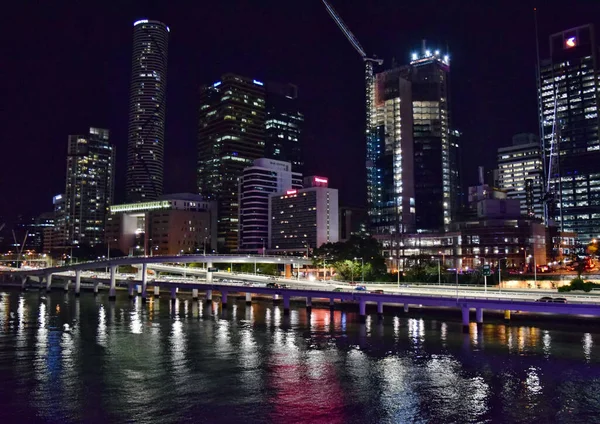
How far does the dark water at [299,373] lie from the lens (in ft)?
133

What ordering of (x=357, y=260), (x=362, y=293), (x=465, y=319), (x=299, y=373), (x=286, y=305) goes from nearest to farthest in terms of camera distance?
1. (x=299, y=373)
2. (x=465, y=319)
3. (x=362, y=293)
4. (x=286, y=305)
5. (x=357, y=260)

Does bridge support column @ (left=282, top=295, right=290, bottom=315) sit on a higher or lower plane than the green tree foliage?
lower

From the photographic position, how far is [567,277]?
13250 cm

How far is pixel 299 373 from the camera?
5291 cm

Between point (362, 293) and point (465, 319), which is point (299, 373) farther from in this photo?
point (362, 293)

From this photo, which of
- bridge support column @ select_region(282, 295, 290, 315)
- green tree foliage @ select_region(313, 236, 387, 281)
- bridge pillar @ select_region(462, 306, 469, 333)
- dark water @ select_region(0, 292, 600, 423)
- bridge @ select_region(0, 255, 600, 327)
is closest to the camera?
dark water @ select_region(0, 292, 600, 423)

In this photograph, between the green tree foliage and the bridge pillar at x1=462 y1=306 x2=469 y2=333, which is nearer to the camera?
the bridge pillar at x1=462 y1=306 x2=469 y2=333

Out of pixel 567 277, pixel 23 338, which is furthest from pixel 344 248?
pixel 23 338

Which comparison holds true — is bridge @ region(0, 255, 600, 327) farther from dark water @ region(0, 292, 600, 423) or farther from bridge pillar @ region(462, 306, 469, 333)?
dark water @ region(0, 292, 600, 423)

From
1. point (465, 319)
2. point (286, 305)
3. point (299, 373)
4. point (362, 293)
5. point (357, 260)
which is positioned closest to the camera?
point (299, 373)

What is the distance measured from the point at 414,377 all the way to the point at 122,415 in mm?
27890

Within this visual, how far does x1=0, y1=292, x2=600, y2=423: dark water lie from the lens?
4050 centimetres

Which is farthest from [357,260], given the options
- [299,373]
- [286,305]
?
[299,373]

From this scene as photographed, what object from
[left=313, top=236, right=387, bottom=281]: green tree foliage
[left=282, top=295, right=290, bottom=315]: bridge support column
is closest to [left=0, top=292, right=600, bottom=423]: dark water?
[left=282, top=295, right=290, bottom=315]: bridge support column
